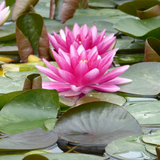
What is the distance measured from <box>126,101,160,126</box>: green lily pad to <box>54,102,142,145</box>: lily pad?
0.08 m

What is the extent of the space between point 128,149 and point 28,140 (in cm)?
32

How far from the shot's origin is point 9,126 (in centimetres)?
100

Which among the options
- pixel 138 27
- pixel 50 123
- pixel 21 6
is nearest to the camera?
pixel 50 123

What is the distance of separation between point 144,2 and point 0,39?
1184 millimetres

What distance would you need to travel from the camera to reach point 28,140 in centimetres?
88

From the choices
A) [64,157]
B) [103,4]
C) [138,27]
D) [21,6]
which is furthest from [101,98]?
[103,4]

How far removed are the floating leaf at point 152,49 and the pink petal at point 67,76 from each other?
0.56 metres

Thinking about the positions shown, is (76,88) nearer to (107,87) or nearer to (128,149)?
(107,87)

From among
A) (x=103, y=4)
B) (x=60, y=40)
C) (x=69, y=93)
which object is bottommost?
(x=103, y=4)

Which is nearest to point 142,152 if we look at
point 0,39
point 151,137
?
point 151,137

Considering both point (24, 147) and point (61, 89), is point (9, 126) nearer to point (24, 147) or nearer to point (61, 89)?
point (24, 147)

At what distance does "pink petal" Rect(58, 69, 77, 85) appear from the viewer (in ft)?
4.05

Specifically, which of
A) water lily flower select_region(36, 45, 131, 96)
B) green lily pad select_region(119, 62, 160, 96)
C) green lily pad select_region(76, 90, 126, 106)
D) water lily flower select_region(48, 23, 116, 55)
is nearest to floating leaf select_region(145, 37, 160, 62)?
green lily pad select_region(119, 62, 160, 96)

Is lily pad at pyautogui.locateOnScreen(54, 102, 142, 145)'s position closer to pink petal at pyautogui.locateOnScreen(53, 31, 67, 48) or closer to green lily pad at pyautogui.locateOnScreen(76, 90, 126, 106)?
green lily pad at pyautogui.locateOnScreen(76, 90, 126, 106)
